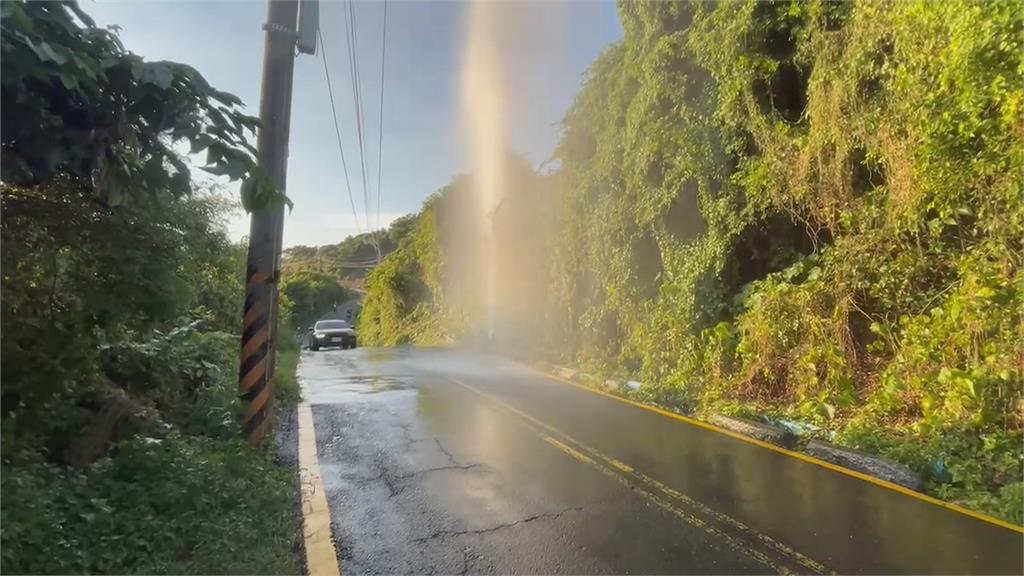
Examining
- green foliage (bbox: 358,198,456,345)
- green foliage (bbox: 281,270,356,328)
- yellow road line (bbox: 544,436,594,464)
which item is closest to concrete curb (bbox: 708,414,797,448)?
yellow road line (bbox: 544,436,594,464)

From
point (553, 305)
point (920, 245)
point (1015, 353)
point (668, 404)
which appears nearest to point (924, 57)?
point (920, 245)

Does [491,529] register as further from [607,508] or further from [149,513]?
[149,513]

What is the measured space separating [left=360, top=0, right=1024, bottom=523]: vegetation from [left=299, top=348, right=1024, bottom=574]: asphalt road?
1042 millimetres

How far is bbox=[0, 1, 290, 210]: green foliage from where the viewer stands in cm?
349

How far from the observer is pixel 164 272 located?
5.29 meters

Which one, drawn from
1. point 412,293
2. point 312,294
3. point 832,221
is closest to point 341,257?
point 312,294

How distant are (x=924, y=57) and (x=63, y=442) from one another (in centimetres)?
921

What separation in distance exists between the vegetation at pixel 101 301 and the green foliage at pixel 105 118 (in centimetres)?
1

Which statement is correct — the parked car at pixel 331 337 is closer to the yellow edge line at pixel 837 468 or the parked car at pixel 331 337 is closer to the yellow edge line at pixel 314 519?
the yellow edge line at pixel 837 468

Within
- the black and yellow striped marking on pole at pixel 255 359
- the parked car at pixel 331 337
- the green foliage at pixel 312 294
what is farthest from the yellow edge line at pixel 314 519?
the green foliage at pixel 312 294

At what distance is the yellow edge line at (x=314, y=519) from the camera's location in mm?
4227

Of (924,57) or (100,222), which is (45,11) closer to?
(100,222)

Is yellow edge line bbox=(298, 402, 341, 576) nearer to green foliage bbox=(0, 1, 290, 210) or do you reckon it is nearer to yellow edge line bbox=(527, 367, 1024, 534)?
green foliage bbox=(0, 1, 290, 210)

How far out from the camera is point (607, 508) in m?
5.24
